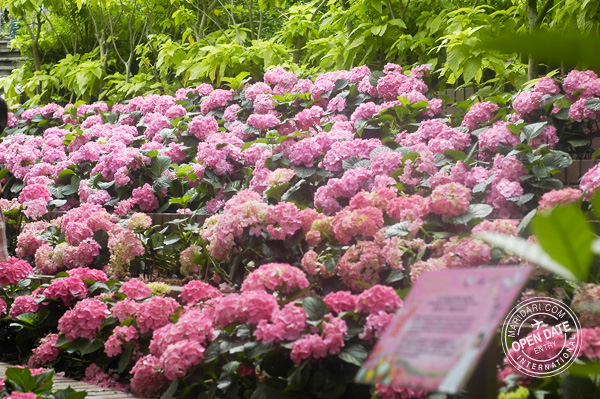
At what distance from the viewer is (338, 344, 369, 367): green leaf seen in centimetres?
175

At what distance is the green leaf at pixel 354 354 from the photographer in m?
1.75

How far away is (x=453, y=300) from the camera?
72 centimetres

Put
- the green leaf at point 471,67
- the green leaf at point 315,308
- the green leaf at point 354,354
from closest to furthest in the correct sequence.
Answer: the green leaf at point 354,354 → the green leaf at point 315,308 → the green leaf at point 471,67

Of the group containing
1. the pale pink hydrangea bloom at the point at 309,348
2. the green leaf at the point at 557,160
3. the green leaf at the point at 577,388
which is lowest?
the pale pink hydrangea bloom at the point at 309,348

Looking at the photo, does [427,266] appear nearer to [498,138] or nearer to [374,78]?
[498,138]

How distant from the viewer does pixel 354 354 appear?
178 cm

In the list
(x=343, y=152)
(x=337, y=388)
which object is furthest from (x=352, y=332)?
(x=343, y=152)

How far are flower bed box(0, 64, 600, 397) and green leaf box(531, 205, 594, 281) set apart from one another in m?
1.34

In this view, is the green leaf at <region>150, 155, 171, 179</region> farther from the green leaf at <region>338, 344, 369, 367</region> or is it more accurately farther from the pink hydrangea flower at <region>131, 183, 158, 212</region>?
the green leaf at <region>338, 344, 369, 367</region>

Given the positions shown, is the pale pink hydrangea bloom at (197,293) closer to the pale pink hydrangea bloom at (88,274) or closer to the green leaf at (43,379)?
the green leaf at (43,379)

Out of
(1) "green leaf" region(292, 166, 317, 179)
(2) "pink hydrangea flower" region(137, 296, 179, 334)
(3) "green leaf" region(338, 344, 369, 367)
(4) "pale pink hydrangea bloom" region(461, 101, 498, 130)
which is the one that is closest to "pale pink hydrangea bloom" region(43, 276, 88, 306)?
(2) "pink hydrangea flower" region(137, 296, 179, 334)

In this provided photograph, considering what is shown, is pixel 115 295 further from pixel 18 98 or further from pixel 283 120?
pixel 18 98

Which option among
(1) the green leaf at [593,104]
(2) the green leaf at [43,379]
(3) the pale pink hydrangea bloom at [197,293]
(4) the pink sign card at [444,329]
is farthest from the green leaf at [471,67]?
(4) the pink sign card at [444,329]

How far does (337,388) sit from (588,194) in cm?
101
